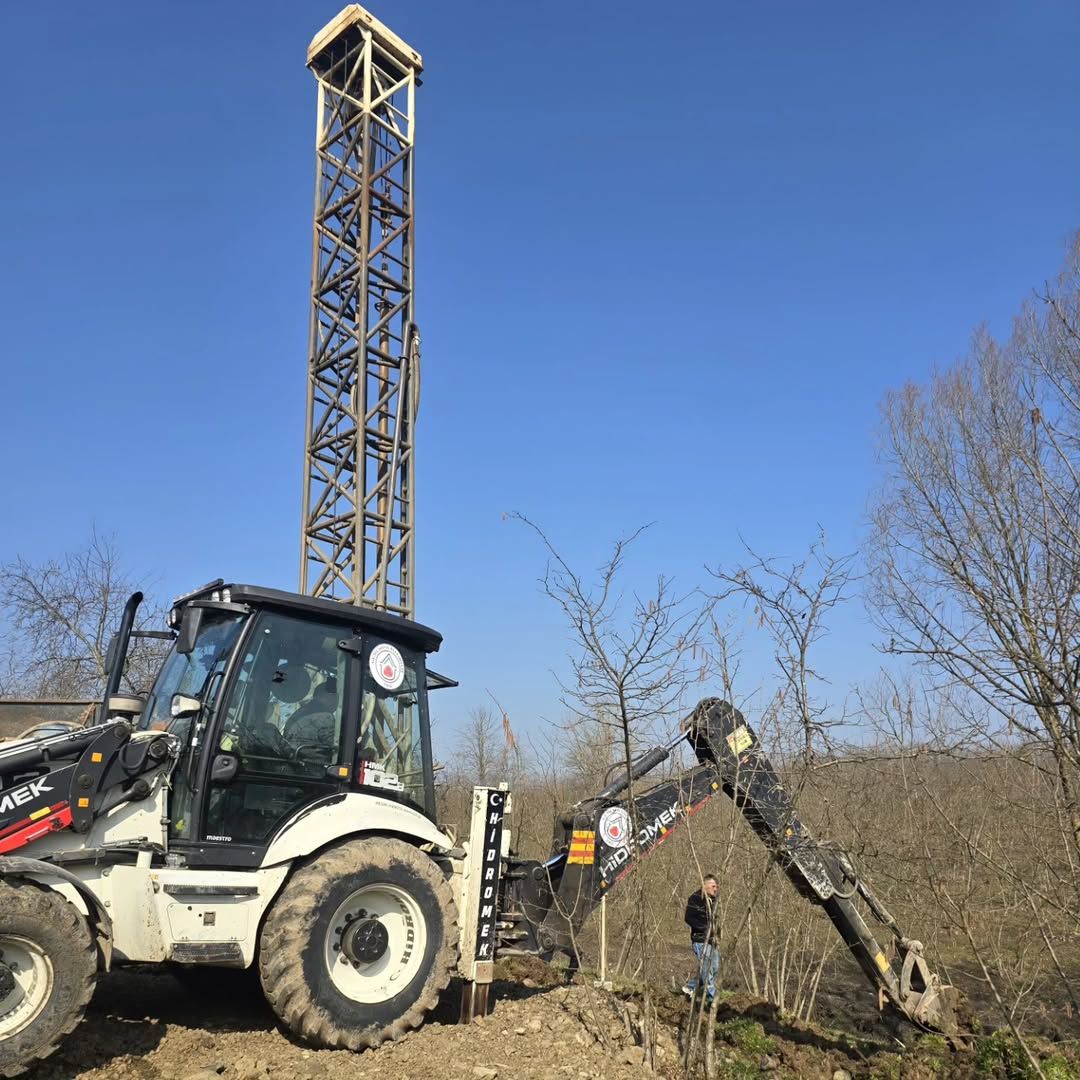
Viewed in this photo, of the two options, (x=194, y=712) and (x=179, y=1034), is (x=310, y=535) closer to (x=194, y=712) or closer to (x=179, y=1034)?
(x=194, y=712)

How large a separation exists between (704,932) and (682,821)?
1.50 m

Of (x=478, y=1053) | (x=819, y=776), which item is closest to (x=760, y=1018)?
(x=819, y=776)

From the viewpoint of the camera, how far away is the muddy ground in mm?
4852

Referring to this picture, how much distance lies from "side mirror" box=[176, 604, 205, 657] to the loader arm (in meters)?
2.91

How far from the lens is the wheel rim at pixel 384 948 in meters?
5.45

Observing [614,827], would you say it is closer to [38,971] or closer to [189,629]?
[189,629]

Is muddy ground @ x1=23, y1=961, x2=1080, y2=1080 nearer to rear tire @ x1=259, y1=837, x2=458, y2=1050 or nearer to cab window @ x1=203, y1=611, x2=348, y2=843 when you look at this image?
rear tire @ x1=259, y1=837, x2=458, y2=1050

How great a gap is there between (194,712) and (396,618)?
145 centimetres

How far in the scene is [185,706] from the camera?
5406 mm

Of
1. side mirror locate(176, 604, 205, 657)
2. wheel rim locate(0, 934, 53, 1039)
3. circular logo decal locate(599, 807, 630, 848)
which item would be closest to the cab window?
side mirror locate(176, 604, 205, 657)

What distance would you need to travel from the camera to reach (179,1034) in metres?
5.14

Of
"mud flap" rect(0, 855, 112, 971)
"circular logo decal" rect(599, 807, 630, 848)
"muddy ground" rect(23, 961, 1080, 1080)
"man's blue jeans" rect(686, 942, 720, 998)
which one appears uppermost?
"circular logo decal" rect(599, 807, 630, 848)

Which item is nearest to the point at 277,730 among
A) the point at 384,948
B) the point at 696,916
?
the point at 384,948

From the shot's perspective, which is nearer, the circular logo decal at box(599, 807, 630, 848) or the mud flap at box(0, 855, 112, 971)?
the mud flap at box(0, 855, 112, 971)
